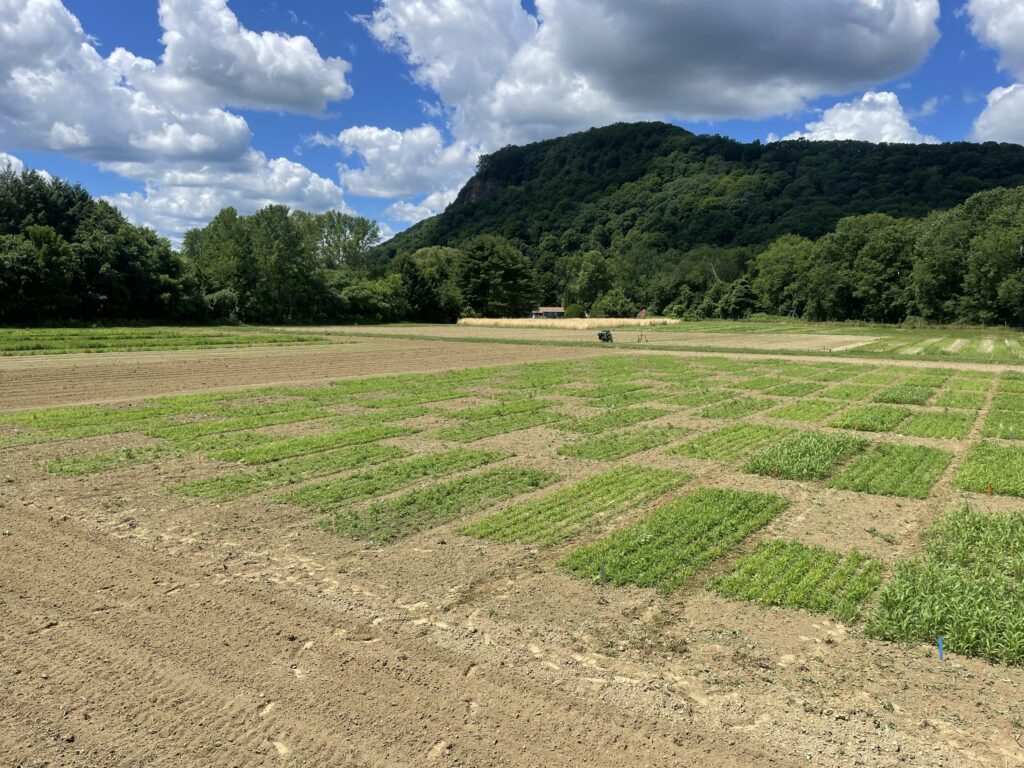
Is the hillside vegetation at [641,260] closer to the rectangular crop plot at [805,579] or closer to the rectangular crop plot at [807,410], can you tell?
the rectangular crop plot at [807,410]

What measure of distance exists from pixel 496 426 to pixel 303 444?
4.87 metres

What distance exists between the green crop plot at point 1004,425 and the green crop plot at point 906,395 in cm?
230

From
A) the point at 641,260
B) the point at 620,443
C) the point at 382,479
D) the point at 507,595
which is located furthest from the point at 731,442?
the point at 641,260

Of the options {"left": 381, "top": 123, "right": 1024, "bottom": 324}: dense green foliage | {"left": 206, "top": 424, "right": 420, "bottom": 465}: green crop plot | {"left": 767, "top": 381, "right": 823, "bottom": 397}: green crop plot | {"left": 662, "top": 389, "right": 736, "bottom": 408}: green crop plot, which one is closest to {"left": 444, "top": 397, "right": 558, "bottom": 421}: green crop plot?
{"left": 206, "top": 424, "right": 420, "bottom": 465}: green crop plot

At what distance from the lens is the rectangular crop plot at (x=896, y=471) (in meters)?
10.8

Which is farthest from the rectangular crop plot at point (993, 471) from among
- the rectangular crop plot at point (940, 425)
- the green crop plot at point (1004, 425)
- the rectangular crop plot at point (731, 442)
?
the rectangular crop plot at point (731, 442)

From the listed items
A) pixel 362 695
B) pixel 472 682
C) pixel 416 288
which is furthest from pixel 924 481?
pixel 416 288

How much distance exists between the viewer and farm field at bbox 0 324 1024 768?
4465 mm

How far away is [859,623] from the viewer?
20.2 feet

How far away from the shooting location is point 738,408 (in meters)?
19.4

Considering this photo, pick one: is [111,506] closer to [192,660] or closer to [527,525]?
[192,660]

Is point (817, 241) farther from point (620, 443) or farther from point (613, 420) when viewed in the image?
point (620, 443)

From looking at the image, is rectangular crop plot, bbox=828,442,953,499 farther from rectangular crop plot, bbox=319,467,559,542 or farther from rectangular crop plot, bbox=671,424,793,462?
rectangular crop plot, bbox=319,467,559,542

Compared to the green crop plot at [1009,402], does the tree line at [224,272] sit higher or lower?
higher
